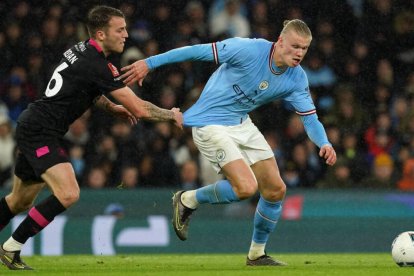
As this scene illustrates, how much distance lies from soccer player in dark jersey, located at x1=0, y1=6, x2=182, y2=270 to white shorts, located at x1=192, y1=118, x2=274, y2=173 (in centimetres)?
72

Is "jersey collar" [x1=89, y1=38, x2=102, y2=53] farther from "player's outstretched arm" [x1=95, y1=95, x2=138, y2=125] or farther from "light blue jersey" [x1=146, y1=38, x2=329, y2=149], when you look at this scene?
"light blue jersey" [x1=146, y1=38, x2=329, y2=149]

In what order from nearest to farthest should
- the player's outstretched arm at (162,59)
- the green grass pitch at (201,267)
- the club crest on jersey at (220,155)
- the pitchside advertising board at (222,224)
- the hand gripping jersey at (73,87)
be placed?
1. the green grass pitch at (201,267)
2. the hand gripping jersey at (73,87)
3. the player's outstretched arm at (162,59)
4. the club crest on jersey at (220,155)
5. the pitchside advertising board at (222,224)

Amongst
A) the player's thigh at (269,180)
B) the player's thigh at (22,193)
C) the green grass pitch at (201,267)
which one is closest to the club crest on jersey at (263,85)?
the player's thigh at (269,180)

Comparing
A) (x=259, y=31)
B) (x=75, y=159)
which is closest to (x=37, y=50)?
(x=75, y=159)

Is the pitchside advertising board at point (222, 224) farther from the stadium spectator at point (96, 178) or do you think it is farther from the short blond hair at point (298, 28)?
the short blond hair at point (298, 28)

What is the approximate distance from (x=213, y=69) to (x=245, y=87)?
5531mm

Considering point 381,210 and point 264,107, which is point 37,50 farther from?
point 381,210

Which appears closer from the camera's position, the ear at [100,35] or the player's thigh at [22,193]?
the ear at [100,35]

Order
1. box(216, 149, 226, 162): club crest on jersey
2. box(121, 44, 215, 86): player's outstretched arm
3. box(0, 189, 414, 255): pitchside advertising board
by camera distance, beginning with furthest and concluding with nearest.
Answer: box(0, 189, 414, 255): pitchside advertising board
box(216, 149, 226, 162): club crest on jersey
box(121, 44, 215, 86): player's outstretched arm

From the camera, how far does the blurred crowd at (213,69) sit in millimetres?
13680

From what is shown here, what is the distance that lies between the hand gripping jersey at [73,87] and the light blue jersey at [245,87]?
108cm

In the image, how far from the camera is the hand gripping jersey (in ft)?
28.1

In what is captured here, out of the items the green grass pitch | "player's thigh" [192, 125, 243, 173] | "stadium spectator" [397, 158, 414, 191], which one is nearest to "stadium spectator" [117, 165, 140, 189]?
the green grass pitch

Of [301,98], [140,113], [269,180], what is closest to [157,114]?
[140,113]
